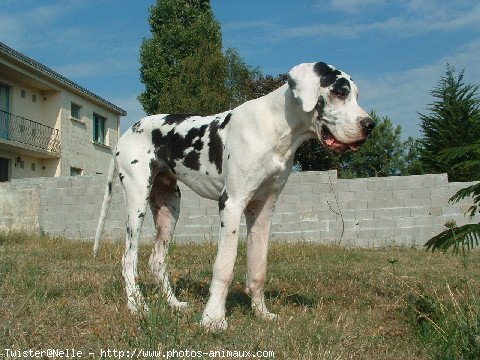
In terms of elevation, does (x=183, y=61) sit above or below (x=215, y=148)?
above

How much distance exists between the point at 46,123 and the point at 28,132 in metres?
1.59

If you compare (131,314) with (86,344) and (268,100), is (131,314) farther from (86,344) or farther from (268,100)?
(268,100)

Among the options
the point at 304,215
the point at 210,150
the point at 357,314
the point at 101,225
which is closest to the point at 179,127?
the point at 210,150

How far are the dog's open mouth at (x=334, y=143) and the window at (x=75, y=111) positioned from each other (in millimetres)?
25626

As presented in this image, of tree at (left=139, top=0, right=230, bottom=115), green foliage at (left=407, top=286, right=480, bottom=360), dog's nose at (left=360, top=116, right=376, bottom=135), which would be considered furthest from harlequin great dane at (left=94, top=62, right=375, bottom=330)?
tree at (left=139, top=0, right=230, bottom=115)

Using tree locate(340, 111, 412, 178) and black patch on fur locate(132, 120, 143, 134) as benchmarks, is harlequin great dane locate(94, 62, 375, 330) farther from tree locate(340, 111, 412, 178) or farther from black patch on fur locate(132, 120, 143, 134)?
tree locate(340, 111, 412, 178)

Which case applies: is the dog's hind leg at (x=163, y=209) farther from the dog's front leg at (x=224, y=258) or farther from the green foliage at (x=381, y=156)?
the green foliage at (x=381, y=156)

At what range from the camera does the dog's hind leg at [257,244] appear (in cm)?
491

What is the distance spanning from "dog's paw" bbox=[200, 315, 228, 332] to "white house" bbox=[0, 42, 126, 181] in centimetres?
2094

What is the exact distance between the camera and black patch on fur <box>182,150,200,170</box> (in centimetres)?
512

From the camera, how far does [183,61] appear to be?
98.1ft

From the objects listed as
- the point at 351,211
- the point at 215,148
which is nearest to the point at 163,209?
the point at 215,148

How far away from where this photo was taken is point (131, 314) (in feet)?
13.8

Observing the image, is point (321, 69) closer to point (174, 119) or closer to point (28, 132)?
point (174, 119)
